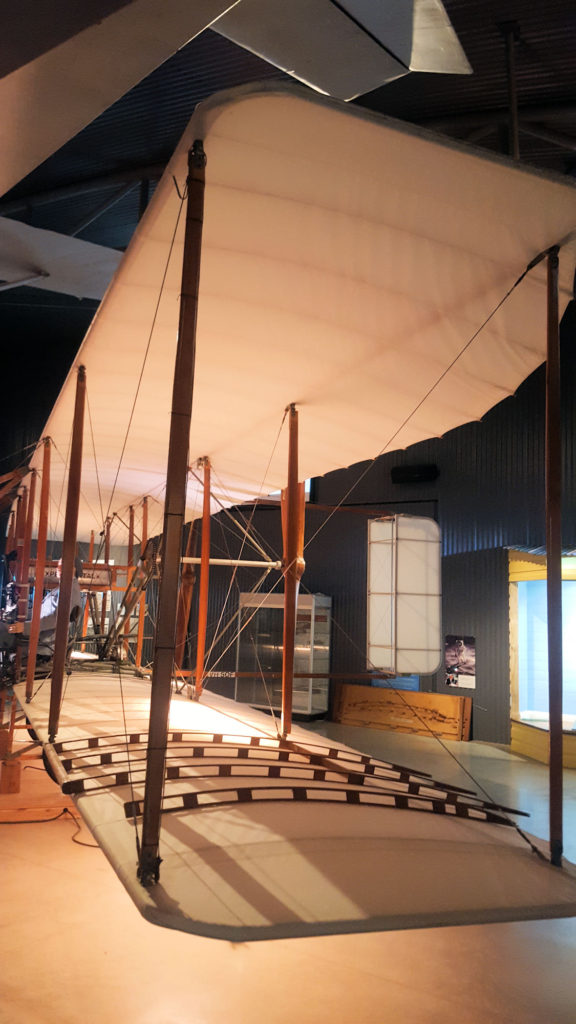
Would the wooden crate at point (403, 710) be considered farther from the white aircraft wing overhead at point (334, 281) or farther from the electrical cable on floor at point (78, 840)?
the white aircraft wing overhead at point (334, 281)

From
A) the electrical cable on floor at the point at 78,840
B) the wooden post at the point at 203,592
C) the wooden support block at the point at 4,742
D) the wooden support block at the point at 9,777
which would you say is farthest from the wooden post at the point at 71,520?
the wooden support block at the point at 4,742

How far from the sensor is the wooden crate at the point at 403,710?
11.8m

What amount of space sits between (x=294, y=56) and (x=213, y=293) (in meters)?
3.49

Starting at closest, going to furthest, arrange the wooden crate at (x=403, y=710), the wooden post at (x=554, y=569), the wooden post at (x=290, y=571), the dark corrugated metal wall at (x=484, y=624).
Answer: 1. the wooden post at (x=554, y=569)
2. the wooden post at (x=290, y=571)
3. the dark corrugated metal wall at (x=484, y=624)
4. the wooden crate at (x=403, y=710)

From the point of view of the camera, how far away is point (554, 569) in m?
2.92

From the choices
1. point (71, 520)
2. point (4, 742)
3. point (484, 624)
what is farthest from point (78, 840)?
point (484, 624)

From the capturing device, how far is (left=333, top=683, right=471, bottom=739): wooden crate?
38.8 feet

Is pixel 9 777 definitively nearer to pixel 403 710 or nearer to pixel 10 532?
pixel 403 710

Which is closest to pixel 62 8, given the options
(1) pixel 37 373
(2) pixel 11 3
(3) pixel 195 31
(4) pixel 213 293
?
(2) pixel 11 3

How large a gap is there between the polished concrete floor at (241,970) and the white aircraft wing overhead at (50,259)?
873cm

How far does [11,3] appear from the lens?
2896 mm

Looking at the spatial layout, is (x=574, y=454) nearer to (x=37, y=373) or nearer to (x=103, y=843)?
(x=103, y=843)

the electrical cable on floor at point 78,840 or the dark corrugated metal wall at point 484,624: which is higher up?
the dark corrugated metal wall at point 484,624

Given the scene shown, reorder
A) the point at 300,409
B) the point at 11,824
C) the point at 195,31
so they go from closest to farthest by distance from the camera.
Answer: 1. the point at 195,31
2. the point at 300,409
3. the point at 11,824
